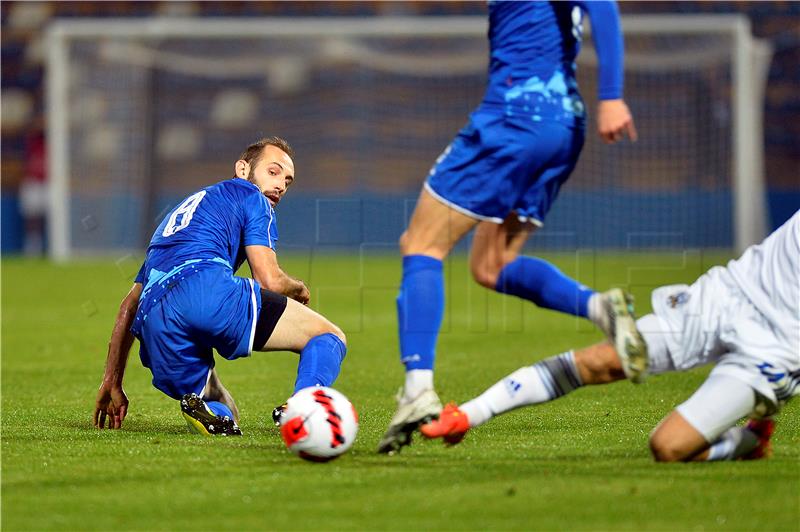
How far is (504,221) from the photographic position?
5168mm

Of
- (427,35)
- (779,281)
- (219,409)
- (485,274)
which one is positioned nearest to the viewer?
(779,281)

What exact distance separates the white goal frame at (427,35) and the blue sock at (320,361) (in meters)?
14.6

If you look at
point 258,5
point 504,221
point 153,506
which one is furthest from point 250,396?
point 258,5

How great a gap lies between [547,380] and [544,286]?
360 mm

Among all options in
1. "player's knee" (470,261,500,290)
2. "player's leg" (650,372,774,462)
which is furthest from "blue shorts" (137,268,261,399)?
"player's leg" (650,372,774,462)

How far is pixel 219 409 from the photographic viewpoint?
5.79m

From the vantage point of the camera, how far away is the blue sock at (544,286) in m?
4.97

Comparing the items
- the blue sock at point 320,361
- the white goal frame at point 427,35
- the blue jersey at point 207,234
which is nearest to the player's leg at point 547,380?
the blue sock at point 320,361

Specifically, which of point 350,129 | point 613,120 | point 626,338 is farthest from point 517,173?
point 350,129

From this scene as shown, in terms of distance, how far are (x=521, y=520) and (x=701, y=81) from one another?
1777 centimetres

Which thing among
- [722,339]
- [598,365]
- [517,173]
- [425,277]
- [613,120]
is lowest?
[598,365]

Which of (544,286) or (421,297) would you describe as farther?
(544,286)

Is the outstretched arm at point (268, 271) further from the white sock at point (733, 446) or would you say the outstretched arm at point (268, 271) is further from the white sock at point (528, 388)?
the white sock at point (733, 446)

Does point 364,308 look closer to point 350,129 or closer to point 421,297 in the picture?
point 350,129
